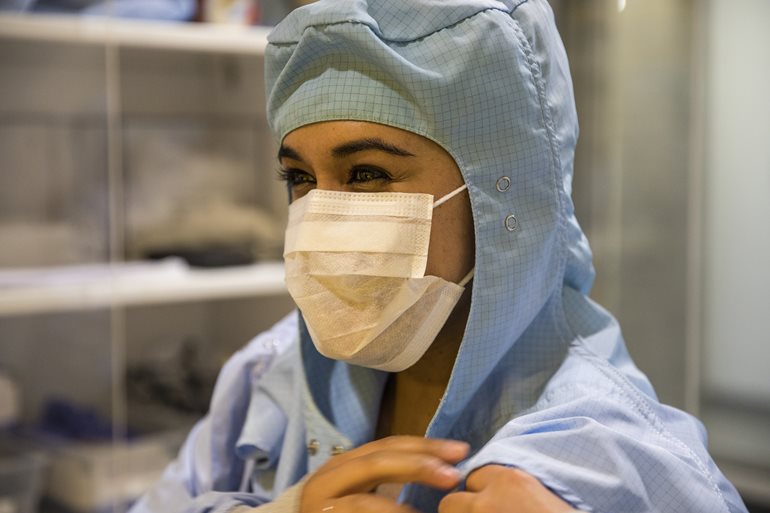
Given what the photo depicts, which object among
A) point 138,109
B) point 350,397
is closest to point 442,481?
point 350,397

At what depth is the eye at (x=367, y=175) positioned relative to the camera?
39.0 inches

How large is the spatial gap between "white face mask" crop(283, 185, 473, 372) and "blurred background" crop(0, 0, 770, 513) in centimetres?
52

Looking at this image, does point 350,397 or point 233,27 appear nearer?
point 350,397

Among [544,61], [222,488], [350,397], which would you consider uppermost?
[544,61]

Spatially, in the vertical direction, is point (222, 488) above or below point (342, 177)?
below

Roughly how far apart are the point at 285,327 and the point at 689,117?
71cm

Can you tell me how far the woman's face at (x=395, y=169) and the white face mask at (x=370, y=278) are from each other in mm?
13

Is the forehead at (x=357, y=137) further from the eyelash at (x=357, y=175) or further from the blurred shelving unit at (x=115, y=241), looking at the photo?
the blurred shelving unit at (x=115, y=241)

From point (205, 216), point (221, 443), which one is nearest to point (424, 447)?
point (221, 443)

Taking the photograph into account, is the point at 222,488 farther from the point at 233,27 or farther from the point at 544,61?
the point at 233,27

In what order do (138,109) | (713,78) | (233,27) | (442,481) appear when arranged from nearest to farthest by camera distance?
1. (442,481)
2. (713,78)
3. (233,27)
4. (138,109)

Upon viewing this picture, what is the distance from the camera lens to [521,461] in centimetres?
84

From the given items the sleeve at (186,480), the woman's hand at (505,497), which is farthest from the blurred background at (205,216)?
the sleeve at (186,480)

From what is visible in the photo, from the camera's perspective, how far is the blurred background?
1.30 meters
